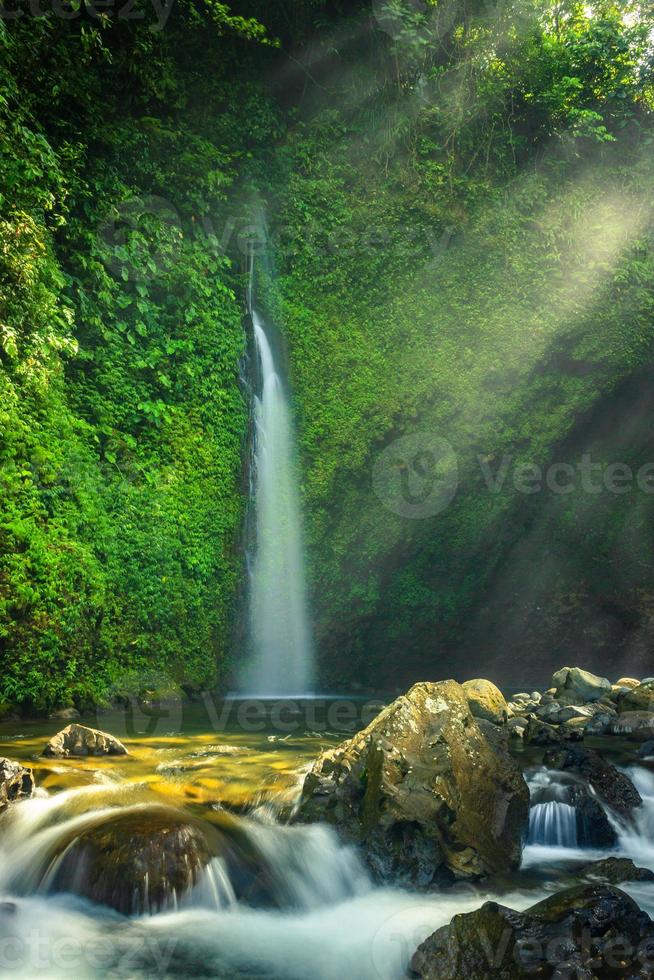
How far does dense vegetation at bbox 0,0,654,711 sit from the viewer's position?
889 centimetres

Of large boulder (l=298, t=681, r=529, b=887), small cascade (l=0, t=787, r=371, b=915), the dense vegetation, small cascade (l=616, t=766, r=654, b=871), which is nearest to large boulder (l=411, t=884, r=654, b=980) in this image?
large boulder (l=298, t=681, r=529, b=887)

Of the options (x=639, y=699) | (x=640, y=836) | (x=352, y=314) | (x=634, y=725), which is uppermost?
(x=352, y=314)

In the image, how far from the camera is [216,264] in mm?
10750

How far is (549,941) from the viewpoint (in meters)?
3.19

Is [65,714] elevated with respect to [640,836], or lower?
elevated

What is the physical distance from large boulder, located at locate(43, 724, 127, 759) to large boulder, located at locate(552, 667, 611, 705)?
Result: 6082 millimetres

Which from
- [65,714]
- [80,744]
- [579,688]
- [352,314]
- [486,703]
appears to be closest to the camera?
[80,744]

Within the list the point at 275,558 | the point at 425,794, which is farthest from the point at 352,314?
the point at 425,794

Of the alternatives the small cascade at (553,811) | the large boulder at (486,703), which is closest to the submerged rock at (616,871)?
the small cascade at (553,811)

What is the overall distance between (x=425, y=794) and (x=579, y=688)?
577 centimetres

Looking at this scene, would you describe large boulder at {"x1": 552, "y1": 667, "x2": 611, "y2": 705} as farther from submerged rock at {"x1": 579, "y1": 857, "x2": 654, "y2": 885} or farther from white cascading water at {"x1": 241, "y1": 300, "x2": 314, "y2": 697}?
submerged rock at {"x1": 579, "y1": 857, "x2": 654, "y2": 885}

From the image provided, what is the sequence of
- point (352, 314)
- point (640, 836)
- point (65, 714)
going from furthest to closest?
point (352, 314)
point (65, 714)
point (640, 836)

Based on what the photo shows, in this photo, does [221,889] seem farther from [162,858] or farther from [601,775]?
[601,775]

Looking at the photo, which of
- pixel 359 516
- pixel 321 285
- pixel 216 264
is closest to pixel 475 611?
pixel 359 516
